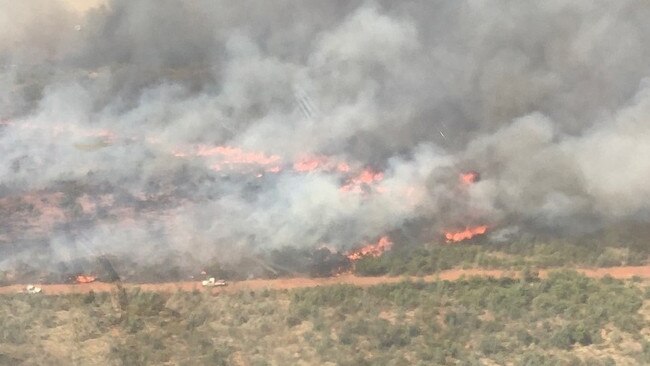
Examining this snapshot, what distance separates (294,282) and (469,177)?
4.76m

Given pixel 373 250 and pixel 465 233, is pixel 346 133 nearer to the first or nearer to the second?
pixel 373 250

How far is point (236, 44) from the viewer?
59.4 ft

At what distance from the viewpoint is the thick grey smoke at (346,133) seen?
13477 mm

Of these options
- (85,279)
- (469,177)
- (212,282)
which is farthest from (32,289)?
(469,177)

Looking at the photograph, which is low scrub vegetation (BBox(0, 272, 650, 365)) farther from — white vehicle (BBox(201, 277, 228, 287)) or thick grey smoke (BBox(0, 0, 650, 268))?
thick grey smoke (BBox(0, 0, 650, 268))

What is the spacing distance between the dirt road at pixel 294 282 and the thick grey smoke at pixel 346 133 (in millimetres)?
843

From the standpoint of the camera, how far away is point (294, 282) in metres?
12.1

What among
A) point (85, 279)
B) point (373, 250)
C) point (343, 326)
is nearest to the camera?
point (343, 326)

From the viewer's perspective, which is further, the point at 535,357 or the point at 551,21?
the point at 551,21

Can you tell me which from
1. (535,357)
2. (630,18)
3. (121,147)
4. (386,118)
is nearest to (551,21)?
(630,18)

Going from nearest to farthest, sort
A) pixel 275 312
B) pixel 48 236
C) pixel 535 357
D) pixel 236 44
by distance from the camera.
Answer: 1. pixel 535 357
2. pixel 275 312
3. pixel 48 236
4. pixel 236 44

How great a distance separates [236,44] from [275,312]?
915 centimetres

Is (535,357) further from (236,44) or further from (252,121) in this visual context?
(236,44)

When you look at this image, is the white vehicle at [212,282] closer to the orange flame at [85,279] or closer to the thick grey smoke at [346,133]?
the thick grey smoke at [346,133]
